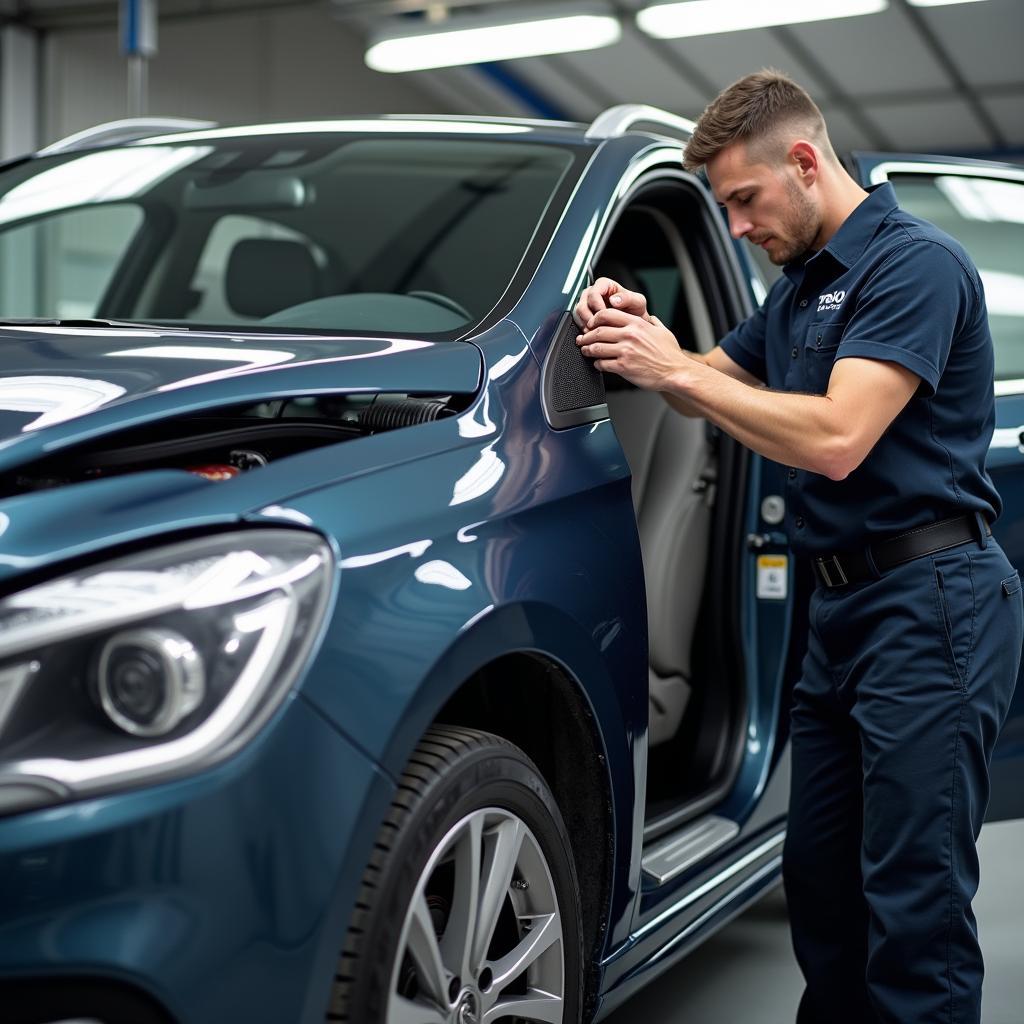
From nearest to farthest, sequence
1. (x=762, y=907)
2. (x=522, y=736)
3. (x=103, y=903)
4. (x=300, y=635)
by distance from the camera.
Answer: (x=103, y=903) → (x=300, y=635) → (x=522, y=736) → (x=762, y=907)

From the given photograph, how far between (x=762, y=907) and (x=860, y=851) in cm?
110

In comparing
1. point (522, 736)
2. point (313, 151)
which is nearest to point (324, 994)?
point (522, 736)

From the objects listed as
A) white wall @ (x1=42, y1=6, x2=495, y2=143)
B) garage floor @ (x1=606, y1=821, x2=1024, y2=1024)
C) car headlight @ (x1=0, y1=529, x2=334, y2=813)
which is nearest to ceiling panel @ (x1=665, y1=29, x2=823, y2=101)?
white wall @ (x1=42, y1=6, x2=495, y2=143)

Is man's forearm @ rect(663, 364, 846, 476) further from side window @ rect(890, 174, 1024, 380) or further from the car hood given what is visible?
side window @ rect(890, 174, 1024, 380)

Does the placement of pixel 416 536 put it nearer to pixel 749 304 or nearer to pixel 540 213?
pixel 540 213

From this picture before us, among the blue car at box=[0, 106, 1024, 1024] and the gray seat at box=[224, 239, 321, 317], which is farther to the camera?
the gray seat at box=[224, 239, 321, 317]

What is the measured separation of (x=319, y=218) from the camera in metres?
3.09

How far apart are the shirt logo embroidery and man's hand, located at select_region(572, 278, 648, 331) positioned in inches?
11.6

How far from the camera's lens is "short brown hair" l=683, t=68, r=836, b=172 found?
80.6 inches

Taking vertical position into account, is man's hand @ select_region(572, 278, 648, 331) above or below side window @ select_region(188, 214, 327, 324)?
below

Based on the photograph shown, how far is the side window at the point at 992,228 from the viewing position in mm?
2832

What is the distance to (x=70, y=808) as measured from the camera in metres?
1.14

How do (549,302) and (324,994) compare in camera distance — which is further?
(549,302)

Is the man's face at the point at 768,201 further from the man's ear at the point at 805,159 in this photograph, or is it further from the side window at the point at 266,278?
the side window at the point at 266,278
